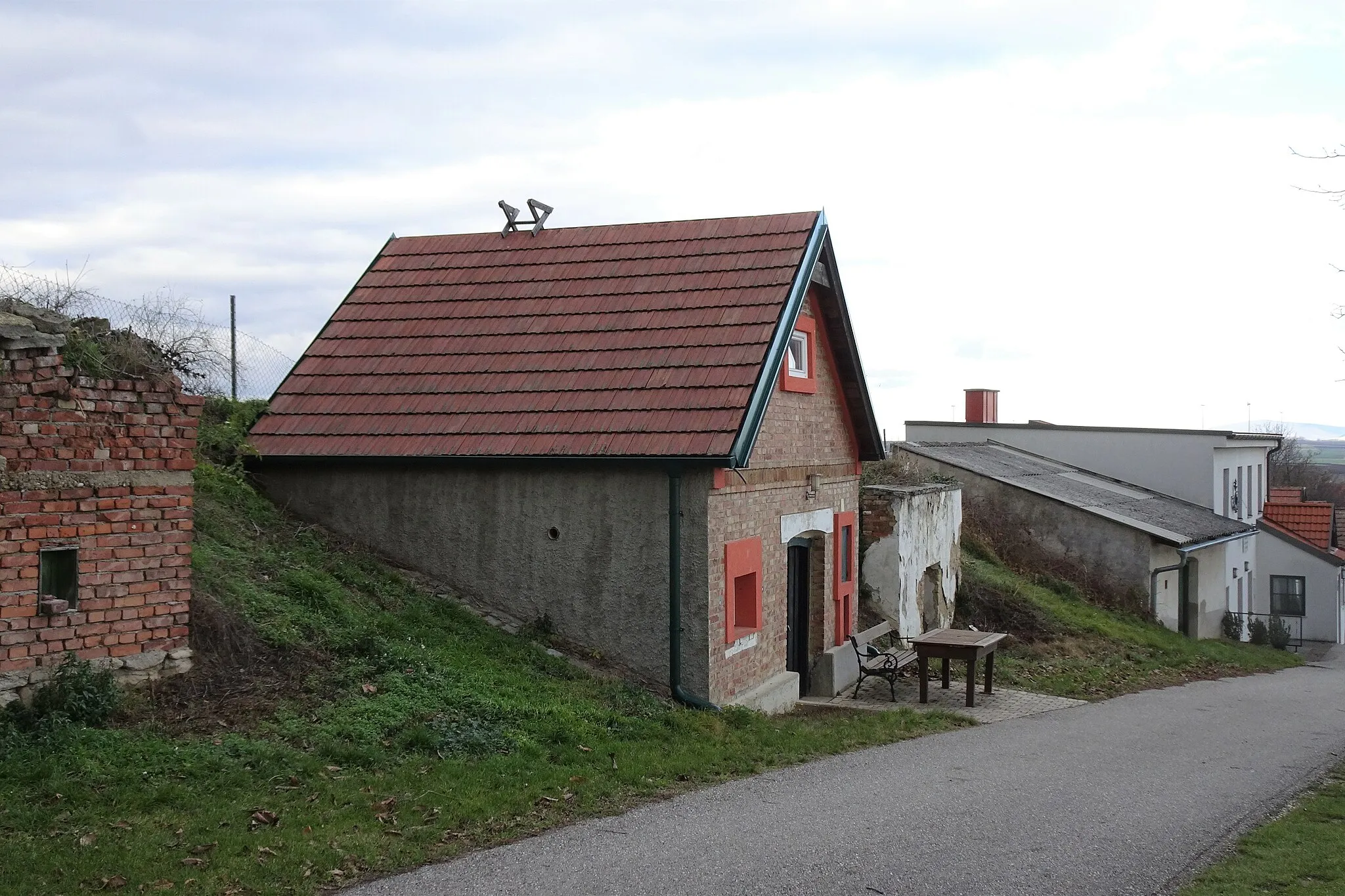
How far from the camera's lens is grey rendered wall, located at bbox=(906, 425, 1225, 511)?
32.6m

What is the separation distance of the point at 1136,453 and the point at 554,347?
24449 mm

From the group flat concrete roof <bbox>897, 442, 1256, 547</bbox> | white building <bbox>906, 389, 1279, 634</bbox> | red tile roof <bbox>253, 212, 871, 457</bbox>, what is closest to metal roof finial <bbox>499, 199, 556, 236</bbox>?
red tile roof <bbox>253, 212, 871, 457</bbox>

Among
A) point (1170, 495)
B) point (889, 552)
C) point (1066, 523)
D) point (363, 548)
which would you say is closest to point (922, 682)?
point (889, 552)

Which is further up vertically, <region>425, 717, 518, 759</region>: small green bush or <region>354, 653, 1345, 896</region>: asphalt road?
<region>425, 717, 518, 759</region>: small green bush

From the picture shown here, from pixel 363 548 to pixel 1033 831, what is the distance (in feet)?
26.4

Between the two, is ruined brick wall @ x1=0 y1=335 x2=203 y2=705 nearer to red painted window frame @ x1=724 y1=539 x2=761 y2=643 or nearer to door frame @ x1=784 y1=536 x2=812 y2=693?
red painted window frame @ x1=724 y1=539 x2=761 y2=643

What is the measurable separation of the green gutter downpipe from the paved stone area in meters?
3.06

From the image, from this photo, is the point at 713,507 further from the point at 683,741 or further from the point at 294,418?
the point at 294,418

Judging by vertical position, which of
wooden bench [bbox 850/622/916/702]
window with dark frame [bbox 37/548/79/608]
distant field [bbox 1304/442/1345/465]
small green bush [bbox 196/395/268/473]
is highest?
small green bush [bbox 196/395/268/473]

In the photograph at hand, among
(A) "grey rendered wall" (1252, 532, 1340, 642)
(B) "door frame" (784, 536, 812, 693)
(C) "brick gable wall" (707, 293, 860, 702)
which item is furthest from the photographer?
(A) "grey rendered wall" (1252, 532, 1340, 642)

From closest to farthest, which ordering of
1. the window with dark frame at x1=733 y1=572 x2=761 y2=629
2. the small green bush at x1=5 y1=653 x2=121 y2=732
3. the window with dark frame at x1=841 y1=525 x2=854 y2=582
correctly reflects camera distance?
the small green bush at x1=5 y1=653 x2=121 y2=732, the window with dark frame at x1=733 y1=572 x2=761 y2=629, the window with dark frame at x1=841 y1=525 x2=854 y2=582

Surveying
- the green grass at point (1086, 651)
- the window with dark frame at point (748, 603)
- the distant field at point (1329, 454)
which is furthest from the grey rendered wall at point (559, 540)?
the distant field at point (1329, 454)

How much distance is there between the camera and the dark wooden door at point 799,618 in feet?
51.8

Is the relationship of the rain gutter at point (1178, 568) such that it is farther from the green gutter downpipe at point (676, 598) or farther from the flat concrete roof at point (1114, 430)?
the green gutter downpipe at point (676, 598)
